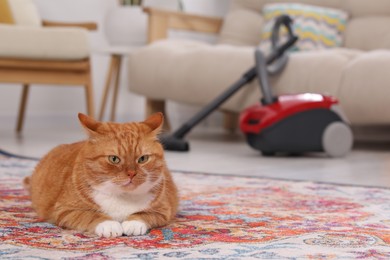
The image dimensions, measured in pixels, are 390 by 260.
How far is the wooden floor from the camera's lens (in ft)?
8.96

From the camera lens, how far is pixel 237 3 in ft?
16.3

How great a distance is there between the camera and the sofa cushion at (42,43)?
155 inches

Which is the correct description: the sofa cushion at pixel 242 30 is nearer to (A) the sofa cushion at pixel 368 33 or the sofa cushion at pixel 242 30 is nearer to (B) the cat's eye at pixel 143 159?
(A) the sofa cushion at pixel 368 33

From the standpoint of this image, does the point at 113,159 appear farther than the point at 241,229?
No

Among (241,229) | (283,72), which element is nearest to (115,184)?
(241,229)

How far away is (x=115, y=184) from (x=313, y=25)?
3081 millimetres

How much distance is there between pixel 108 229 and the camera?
146cm

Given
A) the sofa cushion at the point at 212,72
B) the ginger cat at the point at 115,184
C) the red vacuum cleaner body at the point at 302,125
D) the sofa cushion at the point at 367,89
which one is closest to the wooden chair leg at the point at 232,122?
the sofa cushion at the point at 212,72

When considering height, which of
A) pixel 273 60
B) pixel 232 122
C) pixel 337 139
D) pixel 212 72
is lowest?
pixel 232 122

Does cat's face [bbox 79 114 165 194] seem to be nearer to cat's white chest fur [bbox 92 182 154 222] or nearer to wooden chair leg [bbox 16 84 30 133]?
cat's white chest fur [bbox 92 182 154 222]

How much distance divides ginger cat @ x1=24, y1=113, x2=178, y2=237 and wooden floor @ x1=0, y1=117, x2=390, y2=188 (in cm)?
114

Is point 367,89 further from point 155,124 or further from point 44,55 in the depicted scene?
point 155,124

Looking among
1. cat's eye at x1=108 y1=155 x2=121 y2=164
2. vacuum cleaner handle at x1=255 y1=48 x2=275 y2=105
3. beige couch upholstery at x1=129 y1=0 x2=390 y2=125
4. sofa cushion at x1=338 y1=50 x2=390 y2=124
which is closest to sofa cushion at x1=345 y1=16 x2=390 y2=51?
beige couch upholstery at x1=129 y1=0 x2=390 y2=125

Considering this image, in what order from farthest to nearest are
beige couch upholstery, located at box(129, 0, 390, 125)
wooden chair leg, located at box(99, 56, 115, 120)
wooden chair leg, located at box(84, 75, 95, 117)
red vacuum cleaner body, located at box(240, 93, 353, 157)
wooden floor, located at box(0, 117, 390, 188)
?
wooden chair leg, located at box(99, 56, 115, 120), wooden chair leg, located at box(84, 75, 95, 117), beige couch upholstery, located at box(129, 0, 390, 125), red vacuum cleaner body, located at box(240, 93, 353, 157), wooden floor, located at box(0, 117, 390, 188)
